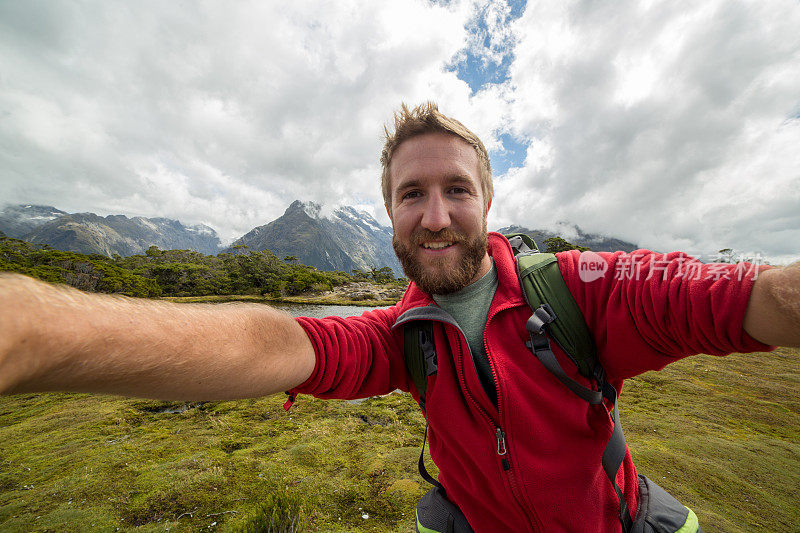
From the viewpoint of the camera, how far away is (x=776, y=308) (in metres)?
1.12

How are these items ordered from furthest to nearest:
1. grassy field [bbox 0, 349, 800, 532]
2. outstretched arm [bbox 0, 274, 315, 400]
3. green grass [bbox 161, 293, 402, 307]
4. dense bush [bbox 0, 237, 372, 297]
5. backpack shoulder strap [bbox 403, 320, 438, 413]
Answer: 1. green grass [bbox 161, 293, 402, 307]
2. dense bush [bbox 0, 237, 372, 297]
3. grassy field [bbox 0, 349, 800, 532]
4. backpack shoulder strap [bbox 403, 320, 438, 413]
5. outstretched arm [bbox 0, 274, 315, 400]

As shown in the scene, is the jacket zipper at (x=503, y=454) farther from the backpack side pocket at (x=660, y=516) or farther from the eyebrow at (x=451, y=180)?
the eyebrow at (x=451, y=180)

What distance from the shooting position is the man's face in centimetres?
218

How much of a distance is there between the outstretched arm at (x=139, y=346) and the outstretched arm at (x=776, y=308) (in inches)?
88.4

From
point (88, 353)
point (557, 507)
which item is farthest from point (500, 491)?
point (88, 353)

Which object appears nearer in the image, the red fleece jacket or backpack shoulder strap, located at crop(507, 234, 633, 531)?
the red fleece jacket

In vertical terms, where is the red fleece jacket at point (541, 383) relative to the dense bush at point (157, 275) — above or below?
below

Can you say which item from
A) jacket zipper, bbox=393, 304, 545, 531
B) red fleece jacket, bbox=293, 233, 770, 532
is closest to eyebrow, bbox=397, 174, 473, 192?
red fleece jacket, bbox=293, 233, 770, 532

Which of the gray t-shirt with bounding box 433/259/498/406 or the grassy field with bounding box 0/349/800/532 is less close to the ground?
the gray t-shirt with bounding box 433/259/498/406

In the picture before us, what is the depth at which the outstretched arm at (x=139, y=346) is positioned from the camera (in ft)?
→ 2.95

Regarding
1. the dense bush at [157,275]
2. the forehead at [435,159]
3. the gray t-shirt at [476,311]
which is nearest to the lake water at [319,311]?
the dense bush at [157,275]

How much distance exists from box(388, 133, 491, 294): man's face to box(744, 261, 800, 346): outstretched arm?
4.54 feet

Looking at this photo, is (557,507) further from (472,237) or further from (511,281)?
(472,237)

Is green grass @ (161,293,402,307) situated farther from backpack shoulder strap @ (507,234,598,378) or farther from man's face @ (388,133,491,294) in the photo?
backpack shoulder strap @ (507,234,598,378)
